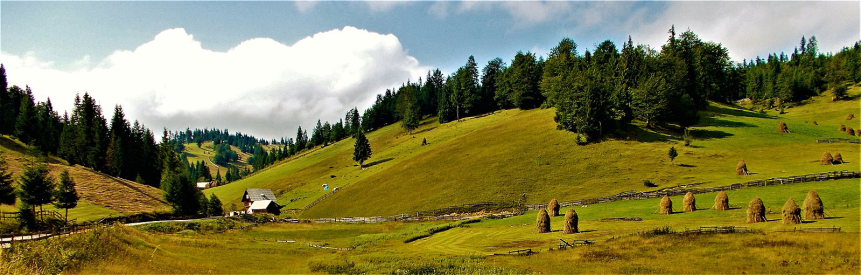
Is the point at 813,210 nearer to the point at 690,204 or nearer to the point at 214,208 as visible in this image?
the point at 690,204

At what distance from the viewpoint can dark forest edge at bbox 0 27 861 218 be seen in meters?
91.5

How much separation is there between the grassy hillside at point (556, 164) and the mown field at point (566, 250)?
575 inches

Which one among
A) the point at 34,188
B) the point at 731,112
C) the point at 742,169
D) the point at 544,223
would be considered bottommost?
the point at 544,223

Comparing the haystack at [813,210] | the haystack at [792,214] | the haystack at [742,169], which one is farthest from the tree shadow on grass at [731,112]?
the haystack at [792,214]

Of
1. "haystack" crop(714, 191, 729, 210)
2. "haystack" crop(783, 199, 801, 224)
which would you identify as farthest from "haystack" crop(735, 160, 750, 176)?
"haystack" crop(783, 199, 801, 224)

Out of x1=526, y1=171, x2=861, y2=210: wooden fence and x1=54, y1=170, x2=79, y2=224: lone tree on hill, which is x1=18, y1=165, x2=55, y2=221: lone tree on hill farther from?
x1=526, y1=171, x2=861, y2=210: wooden fence

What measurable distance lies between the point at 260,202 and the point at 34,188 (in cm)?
4650

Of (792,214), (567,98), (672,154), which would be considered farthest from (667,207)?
(567,98)

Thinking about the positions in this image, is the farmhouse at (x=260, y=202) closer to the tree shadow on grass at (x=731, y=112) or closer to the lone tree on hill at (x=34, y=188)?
the lone tree on hill at (x=34, y=188)

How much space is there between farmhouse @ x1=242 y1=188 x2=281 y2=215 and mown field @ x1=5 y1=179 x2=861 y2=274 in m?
40.4

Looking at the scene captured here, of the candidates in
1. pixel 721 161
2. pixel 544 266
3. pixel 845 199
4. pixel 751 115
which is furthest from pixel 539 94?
pixel 544 266

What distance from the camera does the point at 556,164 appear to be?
8050 centimetres

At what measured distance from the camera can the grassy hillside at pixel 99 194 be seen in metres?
66.6

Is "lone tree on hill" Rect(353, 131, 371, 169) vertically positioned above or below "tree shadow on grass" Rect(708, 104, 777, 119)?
below
